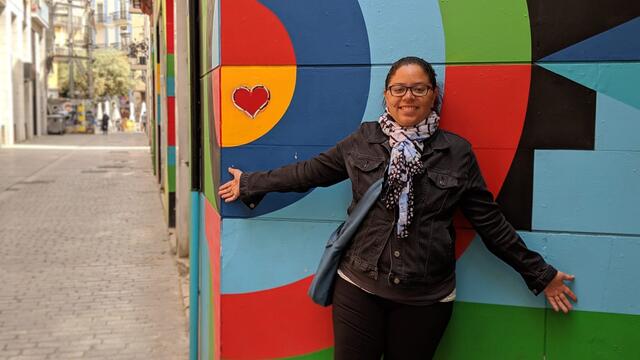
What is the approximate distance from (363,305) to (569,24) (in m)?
1.51

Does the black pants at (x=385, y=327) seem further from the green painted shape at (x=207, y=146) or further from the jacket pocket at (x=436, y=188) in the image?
the green painted shape at (x=207, y=146)

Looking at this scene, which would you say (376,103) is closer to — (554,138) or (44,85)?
(554,138)

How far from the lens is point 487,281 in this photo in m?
3.10

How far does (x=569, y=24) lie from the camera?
292 cm

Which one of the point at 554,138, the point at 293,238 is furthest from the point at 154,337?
the point at 554,138

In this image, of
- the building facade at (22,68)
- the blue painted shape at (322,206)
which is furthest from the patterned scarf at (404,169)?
the building facade at (22,68)

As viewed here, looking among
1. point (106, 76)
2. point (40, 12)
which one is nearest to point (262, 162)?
point (40, 12)

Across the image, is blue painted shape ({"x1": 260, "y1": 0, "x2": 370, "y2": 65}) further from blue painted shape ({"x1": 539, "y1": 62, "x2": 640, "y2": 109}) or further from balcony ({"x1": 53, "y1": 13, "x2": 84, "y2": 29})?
balcony ({"x1": 53, "y1": 13, "x2": 84, "y2": 29})

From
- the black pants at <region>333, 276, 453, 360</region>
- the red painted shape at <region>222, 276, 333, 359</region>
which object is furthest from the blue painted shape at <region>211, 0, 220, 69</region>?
the black pants at <region>333, 276, 453, 360</region>

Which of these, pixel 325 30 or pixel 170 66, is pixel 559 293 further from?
pixel 170 66

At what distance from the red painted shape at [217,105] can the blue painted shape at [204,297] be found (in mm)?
691

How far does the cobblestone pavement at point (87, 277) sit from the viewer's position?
5152 millimetres

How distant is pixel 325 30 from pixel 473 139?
843mm

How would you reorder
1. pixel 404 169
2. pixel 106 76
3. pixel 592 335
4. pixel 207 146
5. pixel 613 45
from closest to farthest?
pixel 404 169 → pixel 613 45 → pixel 592 335 → pixel 207 146 → pixel 106 76
